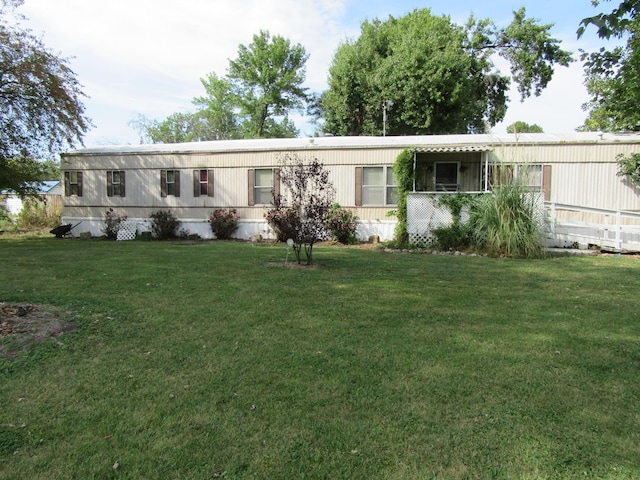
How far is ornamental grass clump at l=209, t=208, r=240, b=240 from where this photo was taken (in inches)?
585

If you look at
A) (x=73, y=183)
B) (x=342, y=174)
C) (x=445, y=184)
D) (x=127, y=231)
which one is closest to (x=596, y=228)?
(x=445, y=184)

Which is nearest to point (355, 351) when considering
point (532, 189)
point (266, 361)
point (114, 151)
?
point (266, 361)

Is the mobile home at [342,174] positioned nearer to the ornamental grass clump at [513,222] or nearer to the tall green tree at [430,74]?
the ornamental grass clump at [513,222]

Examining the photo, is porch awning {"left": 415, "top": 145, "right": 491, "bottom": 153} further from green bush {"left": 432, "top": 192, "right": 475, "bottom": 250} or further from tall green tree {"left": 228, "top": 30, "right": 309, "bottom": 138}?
tall green tree {"left": 228, "top": 30, "right": 309, "bottom": 138}

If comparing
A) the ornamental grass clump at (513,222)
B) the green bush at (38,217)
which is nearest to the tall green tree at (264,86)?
the green bush at (38,217)

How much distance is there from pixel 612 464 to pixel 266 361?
241cm

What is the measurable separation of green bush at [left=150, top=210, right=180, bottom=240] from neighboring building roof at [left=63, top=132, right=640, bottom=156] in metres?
2.39

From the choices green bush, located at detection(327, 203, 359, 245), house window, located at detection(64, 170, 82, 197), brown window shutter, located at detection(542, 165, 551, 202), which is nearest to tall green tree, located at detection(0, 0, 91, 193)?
house window, located at detection(64, 170, 82, 197)

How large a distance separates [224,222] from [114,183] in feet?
16.1

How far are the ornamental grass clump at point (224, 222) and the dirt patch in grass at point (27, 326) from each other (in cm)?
992

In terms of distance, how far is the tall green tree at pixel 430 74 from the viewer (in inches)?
837

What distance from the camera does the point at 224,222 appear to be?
48.7ft

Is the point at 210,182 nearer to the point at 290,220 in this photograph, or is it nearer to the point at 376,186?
the point at 376,186

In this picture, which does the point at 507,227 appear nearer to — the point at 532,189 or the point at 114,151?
the point at 532,189
